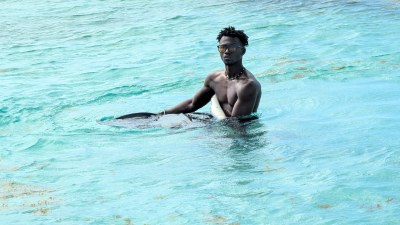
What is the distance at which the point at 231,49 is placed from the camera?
9.24 metres

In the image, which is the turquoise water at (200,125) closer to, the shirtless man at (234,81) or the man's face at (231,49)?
the shirtless man at (234,81)

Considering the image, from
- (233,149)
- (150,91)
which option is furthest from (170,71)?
(233,149)

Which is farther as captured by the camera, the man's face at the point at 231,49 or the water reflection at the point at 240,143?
the man's face at the point at 231,49

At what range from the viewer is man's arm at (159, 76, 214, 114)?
982cm

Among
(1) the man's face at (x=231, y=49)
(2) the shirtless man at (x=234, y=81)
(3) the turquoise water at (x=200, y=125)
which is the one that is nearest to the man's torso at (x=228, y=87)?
(2) the shirtless man at (x=234, y=81)

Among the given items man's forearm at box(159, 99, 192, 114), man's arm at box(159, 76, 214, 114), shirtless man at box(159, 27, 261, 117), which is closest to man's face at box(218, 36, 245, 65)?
shirtless man at box(159, 27, 261, 117)

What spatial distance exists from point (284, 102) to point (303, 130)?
5.15ft

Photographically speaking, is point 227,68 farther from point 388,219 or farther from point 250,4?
point 250,4

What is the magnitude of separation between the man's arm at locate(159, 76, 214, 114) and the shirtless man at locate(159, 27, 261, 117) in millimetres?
39

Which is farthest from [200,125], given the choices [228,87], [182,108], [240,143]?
[240,143]

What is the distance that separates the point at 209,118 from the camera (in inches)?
378

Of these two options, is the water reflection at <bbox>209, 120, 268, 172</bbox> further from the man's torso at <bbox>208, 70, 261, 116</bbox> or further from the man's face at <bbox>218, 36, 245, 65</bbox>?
the man's face at <bbox>218, 36, 245, 65</bbox>

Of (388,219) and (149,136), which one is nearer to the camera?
(388,219)

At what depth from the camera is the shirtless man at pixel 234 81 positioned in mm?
9141
